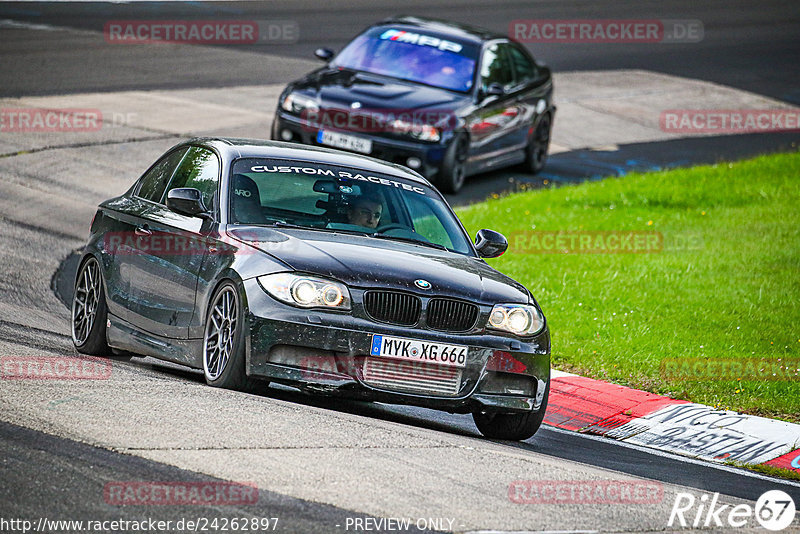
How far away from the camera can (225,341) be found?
7859 mm

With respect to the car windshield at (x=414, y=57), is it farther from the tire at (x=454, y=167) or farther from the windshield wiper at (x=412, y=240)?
the windshield wiper at (x=412, y=240)

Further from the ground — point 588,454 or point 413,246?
point 413,246

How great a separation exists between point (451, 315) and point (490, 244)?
5.09 ft

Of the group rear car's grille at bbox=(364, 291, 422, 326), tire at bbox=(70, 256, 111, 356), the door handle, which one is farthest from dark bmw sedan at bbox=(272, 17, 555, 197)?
rear car's grille at bbox=(364, 291, 422, 326)

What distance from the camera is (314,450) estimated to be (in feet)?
21.4

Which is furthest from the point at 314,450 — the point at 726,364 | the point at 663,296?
the point at 663,296

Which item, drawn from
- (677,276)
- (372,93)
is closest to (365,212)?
(677,276)

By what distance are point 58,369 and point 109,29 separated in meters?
19.7

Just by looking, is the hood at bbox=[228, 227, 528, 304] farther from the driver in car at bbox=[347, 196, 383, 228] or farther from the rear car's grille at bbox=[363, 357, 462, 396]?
the rear car's grille at bbox=[363, 357, 462, 396]

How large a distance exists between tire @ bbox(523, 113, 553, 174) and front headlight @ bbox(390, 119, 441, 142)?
304 centimetres

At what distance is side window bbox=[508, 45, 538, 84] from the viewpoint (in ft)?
63.1

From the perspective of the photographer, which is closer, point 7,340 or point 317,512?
point 317,512

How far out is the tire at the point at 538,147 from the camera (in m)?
19.3

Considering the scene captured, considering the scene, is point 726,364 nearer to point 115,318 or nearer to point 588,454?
point 588,454
